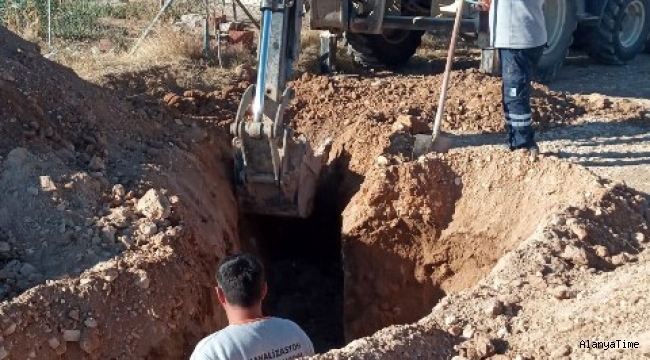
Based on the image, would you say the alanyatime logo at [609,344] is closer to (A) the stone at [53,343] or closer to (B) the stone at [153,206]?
(A) the stone at [53,343]

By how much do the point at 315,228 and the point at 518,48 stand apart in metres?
2.05

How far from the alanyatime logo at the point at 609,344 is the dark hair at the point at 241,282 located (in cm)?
142

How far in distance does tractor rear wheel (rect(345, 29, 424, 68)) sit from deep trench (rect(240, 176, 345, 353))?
3390 mm

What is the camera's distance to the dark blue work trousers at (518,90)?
7457 mm

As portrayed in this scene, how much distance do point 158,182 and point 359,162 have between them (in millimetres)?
1811

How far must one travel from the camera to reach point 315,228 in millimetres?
7777

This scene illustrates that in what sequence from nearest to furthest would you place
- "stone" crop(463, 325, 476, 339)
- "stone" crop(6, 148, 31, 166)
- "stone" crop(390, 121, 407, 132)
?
"stone" crop(463, 325, 476, 339), "stone" crop(6, 148, 31, 166), "stone" crop(390, 121, 407, 132)

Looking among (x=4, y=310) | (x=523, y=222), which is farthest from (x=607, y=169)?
(x=4, y=310)

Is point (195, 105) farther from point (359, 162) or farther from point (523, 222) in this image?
point (523, 222)

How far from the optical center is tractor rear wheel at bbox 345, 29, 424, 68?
34.9 feet

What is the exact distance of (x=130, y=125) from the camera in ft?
22.7

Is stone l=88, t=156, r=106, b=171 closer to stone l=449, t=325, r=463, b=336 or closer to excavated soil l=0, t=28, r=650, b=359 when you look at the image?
excavated soil l=0, t=28, r=650, b=359

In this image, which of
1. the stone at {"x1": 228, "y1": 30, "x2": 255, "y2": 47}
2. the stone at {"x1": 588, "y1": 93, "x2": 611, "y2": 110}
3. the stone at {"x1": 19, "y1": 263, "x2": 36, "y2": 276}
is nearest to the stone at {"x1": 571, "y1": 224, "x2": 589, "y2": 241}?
the stone at {"x1": 19, "y1": 263, "x2": 36, "y2": 276}

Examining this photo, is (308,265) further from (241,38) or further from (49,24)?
(49,24)
